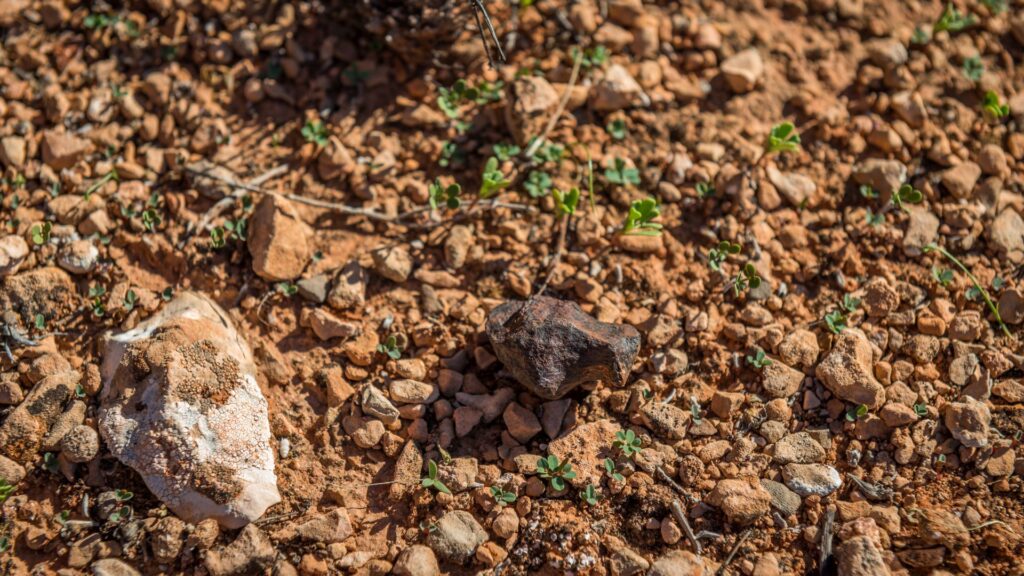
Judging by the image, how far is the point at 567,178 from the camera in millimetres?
3062

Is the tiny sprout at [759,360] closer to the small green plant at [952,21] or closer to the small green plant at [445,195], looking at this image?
the small green plant at [445,195]

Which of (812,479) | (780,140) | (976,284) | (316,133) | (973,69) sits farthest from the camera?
(973,69)

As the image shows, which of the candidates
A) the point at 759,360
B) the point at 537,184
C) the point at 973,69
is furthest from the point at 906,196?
→ the point at 537,184

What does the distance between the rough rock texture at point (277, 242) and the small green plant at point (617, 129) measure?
144cm

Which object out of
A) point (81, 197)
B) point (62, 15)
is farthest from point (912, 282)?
point (62, 15)

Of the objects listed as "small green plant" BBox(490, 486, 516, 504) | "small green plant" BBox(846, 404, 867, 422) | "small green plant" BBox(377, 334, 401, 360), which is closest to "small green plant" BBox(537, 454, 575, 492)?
"small green plant" BBox(490, 486, 516, 504)

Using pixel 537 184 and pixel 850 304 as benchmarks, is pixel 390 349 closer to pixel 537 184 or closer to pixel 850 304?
pixel 537 184

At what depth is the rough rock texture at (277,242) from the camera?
109 inches

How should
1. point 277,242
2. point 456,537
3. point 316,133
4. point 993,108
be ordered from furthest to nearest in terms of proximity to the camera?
point 993,108 < point 316,133 < point 277,242 < point 456,537

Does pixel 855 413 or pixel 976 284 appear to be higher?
pixel 976 284

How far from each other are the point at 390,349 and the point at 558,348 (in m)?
0.68

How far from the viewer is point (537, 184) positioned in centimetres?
303

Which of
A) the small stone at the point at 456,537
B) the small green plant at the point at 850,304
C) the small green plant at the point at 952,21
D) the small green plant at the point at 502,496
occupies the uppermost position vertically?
the small green plant at the point at 952,21

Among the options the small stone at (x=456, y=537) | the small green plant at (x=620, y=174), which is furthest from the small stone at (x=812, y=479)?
the small green plant at (x=620, y=174)
